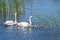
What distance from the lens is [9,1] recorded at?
1355cm

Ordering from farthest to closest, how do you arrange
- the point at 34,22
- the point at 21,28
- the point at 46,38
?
the point at 34,22, the point at 21,28, the point at 46,38

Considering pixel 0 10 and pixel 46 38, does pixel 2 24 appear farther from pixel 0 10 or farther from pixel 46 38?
pixel 46 38

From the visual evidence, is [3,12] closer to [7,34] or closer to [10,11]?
[10,11]

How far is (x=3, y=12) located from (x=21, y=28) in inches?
77.2

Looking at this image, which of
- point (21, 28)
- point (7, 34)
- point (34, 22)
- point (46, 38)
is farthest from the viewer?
point (34, 22)

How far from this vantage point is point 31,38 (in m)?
10.1

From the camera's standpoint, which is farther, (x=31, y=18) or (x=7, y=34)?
(x=31, y=18)

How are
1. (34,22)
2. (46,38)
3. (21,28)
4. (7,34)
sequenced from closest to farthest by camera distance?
(46,38) < (7,34) < (21,28) < (34,22)

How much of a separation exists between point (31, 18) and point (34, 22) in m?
0.39

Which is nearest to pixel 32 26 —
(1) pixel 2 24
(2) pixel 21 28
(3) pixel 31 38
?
(2) pixel 21 28

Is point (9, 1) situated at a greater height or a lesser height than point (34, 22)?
greater

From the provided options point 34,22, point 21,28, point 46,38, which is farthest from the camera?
point 34,22

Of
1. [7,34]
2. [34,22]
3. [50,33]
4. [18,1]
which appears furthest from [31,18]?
[50,33]

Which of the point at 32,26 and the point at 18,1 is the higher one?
the point at 18,1
